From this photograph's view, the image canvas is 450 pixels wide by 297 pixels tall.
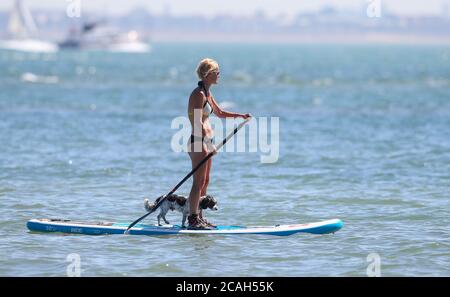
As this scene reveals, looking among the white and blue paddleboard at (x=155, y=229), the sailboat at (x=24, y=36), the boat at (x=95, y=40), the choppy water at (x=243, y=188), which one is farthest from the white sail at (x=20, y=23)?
the white and blue paddleboard at (x=155, y=229)

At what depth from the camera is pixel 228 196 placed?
17.4 meters

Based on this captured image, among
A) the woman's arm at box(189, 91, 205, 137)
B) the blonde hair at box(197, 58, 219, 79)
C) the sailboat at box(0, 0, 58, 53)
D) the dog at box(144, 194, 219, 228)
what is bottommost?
the dog at box(144, 194, 219, 228)

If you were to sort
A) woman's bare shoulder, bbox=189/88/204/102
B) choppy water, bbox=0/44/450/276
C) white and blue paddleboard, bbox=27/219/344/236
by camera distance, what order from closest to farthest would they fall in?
choppy water, bbox=0/44/450/276
woman's bare shoulder, bbox=189/88/204/102
white and blue paddleboard, bbox=27/219/344/236

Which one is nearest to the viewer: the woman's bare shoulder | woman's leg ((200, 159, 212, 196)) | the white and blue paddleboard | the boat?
the woman's bare shoulder

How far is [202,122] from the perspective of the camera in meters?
13.2

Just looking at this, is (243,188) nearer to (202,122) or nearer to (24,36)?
(202,122)

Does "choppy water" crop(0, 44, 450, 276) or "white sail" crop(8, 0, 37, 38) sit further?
"white sail" crop(8, 0, 37, 38)

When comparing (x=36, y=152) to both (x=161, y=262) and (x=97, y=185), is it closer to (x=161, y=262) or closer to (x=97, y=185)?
(x=97, y=185)

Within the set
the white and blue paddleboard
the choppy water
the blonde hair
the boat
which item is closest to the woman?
the blonde hair

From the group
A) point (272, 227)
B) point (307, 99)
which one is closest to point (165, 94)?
point (307, 99)

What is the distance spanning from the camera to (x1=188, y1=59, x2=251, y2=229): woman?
1306 centimetres

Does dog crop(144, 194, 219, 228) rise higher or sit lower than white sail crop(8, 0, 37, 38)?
lower

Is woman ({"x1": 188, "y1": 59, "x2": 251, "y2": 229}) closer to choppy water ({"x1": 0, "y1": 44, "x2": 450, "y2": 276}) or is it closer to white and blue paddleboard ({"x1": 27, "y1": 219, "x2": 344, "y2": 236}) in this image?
white and blue paddleboard ({"x1": 27, "y1": 219, "x2": 344, "y2": 236})

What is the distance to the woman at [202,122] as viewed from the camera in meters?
13.1
